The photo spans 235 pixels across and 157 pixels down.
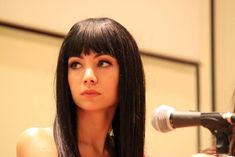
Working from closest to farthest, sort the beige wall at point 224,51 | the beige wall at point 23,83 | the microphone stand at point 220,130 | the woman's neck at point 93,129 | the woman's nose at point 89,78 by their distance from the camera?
the microphone stand at point 220,130, the woman's nose at point 89,78, the woman's neck at point 93,129, the beige wall at point 23,83, the beige wall at point 224,51

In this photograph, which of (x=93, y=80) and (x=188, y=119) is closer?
(x=188, y=119)

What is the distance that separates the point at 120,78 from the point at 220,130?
0.39 meters

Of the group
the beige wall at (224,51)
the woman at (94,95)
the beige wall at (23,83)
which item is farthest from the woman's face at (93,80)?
the beige wall at (224,51)

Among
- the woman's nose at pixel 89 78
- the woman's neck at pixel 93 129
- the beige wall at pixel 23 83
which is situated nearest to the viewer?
the woman's nose at pixel 89 78

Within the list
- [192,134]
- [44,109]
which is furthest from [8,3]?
[192,134]

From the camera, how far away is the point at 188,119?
104 cm

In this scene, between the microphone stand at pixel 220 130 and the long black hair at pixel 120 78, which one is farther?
the long black hair at pixel 120 78

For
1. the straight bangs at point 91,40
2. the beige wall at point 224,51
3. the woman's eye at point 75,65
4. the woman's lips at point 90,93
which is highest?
the beige wall at point 224,51

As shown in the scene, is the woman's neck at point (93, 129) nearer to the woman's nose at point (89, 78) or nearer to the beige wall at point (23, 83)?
the woman's nose at point (89, 78)

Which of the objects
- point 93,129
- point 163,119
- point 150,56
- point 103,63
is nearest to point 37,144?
point 93,129

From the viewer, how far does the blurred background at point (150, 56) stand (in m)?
1.80

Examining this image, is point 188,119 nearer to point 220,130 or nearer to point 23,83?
point 220,130

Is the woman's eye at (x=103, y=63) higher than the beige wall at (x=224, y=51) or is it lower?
lower

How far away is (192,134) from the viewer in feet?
8.04
